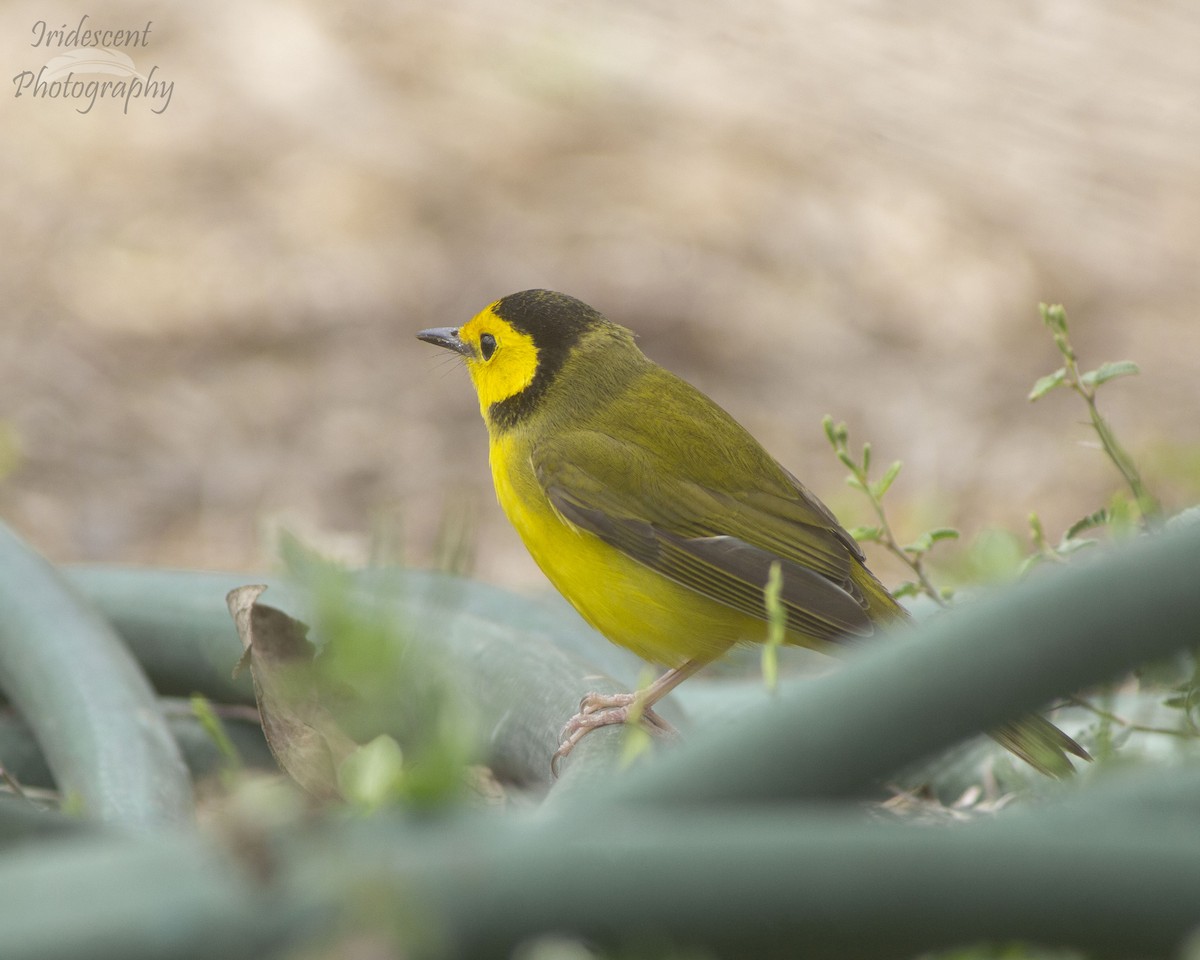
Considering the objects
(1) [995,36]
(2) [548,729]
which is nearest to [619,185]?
(1) [995,36]

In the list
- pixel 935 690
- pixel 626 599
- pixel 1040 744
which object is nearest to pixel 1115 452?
pixel 1040 744

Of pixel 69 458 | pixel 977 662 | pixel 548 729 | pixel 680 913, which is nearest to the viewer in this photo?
pixel 680 913

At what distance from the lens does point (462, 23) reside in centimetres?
800

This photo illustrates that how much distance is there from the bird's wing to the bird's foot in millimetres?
667

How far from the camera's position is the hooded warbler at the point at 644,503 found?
3.23m

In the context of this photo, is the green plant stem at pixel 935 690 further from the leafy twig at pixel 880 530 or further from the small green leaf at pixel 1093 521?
the leafy twig at pixel 880 530

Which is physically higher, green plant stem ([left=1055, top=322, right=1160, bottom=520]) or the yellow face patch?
the yellow face patch

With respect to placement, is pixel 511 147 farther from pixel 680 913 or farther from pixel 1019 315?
pixel 680 913

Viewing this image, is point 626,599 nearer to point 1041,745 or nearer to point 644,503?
point 644,503

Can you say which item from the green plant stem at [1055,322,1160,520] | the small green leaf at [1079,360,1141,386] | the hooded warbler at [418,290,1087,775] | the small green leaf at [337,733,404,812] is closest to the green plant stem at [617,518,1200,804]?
the small green leaf at [337,733,404,812]

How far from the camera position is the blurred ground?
20.7 feet

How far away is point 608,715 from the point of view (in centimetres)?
245

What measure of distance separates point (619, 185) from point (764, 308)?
3.09ft

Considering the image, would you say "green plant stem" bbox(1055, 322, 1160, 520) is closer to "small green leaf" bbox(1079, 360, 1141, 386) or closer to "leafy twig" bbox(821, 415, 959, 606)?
"small green leaf" bbox(1079, 360, 1141, 386)
